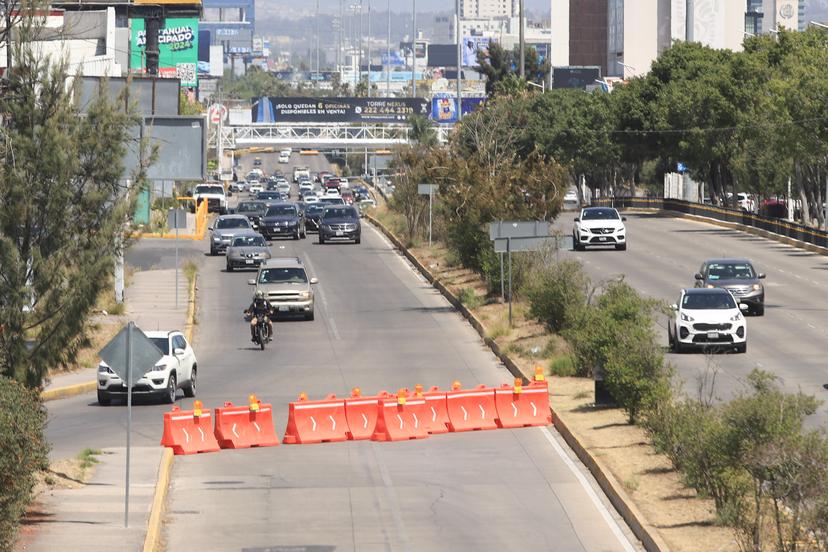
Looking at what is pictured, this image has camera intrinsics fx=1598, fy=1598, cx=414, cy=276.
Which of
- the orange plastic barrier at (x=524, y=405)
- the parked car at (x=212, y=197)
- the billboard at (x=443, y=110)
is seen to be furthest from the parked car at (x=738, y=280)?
the billboard at (x=443, y=110)

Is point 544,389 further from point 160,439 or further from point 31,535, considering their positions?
point 31,535

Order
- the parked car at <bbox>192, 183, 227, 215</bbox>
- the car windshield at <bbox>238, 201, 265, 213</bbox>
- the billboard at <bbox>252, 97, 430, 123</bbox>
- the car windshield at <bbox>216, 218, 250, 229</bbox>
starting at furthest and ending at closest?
1. the billboard at <bbox>252, 97, 430, 123</bbox>
2. the parked car at <bbox>192, 183, 227, 215</bbox>
3. the car windshield at <bbox>238, 201, 265, 213</bbox>
4. the car windshield at <bbox>216, 218, 250, 229</bbox>

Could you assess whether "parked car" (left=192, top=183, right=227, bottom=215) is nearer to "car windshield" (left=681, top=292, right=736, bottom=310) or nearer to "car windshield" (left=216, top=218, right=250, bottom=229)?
"car windshield" (left=216, top=218, right=250, bottom=229)

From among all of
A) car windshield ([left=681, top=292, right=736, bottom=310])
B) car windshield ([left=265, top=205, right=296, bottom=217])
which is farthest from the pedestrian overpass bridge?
car windshield ([left=681, top=292, right=736, bottom=310])

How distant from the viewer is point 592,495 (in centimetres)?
2088

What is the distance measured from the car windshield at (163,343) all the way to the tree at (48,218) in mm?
8494

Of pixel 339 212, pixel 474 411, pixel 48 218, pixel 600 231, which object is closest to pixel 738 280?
pixel 474 411

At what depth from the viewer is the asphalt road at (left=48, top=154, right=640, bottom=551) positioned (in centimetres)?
1856

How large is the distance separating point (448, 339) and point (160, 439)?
1528 centimetres

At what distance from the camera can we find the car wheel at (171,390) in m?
29.6

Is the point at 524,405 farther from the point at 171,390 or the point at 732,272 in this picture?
the point at 732,272

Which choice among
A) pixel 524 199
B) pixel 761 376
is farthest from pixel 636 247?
pixel 761 376

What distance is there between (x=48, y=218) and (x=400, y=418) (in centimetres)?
751

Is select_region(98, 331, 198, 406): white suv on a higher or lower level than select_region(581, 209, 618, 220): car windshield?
lower
